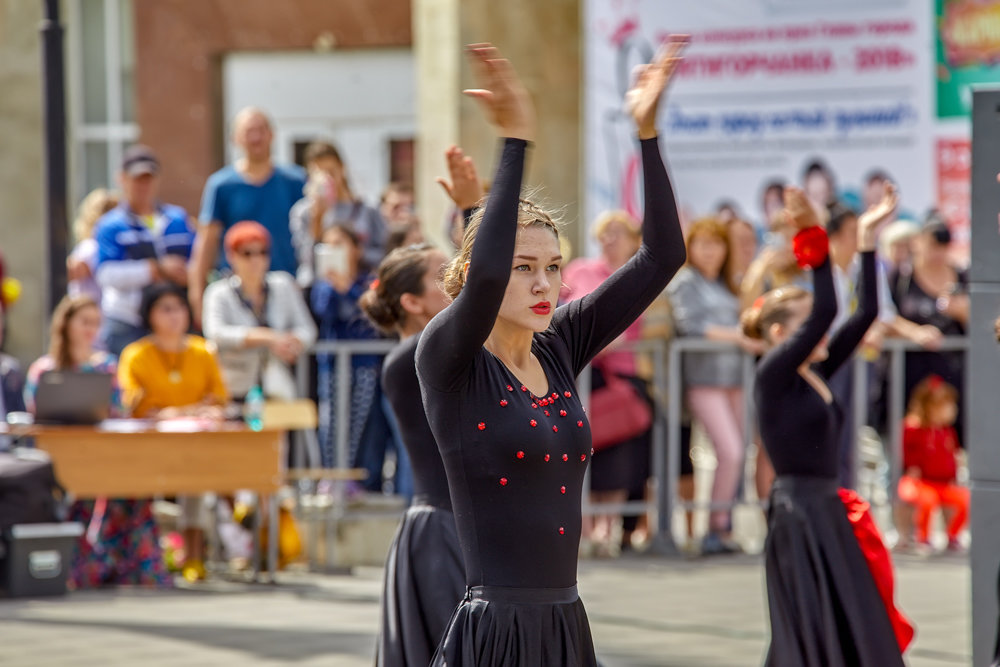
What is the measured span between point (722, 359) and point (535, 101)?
5218 millimetres

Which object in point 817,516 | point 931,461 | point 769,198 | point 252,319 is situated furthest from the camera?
point 769,198

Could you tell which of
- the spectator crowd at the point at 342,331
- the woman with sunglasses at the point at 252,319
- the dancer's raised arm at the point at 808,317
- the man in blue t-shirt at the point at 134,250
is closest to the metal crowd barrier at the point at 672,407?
the spectator crowd at the point at 342,331

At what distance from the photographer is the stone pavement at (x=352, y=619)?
718cm

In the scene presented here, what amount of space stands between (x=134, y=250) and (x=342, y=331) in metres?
1.46

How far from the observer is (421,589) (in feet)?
16.0

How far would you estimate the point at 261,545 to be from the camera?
9383 mm

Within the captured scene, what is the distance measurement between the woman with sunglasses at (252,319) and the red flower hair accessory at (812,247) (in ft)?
13.7

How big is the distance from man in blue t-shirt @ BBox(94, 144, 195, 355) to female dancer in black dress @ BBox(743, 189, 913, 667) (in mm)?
5134

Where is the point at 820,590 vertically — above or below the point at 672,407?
below

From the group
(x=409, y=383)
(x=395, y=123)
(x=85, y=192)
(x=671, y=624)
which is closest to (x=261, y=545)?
(x=671, y=624)

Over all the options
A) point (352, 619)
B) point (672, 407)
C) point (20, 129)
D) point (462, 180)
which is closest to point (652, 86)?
point (462, 180)

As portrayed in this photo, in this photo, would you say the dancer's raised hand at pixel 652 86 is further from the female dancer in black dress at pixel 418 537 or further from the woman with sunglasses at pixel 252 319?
the woman with sunglasses at pixel 252 319

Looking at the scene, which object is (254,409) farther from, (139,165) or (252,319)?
(139,165)

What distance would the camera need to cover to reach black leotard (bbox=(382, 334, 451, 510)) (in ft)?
16.2
